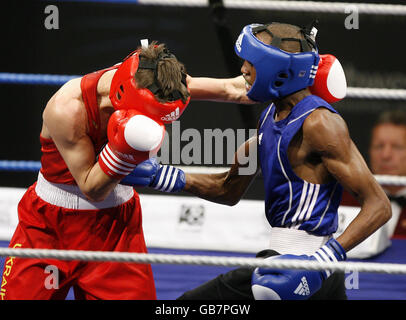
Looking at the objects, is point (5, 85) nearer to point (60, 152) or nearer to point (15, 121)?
point (15, 121)

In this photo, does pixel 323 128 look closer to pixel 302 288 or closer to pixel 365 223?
pixel 365 223

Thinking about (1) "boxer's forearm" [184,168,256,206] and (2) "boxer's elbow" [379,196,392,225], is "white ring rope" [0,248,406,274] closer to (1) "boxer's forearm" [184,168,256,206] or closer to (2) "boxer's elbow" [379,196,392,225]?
(2) "boxer's elbow" [379,196,392,225]

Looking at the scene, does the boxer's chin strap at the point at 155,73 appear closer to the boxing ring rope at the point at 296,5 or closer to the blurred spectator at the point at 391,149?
the boxing ring rope at the point at 296,5

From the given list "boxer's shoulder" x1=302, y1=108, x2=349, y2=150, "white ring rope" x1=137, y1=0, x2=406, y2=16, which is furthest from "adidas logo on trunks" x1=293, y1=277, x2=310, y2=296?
"white ring rope" x1=137, y1=0, x2=406, y2=16

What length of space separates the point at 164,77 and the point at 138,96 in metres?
0.10

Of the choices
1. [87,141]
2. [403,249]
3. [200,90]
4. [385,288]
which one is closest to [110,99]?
[87,141]

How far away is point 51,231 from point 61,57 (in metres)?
1.96

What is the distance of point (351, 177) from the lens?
6.61ft

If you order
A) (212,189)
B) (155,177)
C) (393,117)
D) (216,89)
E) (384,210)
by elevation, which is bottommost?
(393,117)

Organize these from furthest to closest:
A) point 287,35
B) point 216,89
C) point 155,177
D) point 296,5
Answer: point 296,5
point 216,89
point 155,177
point 287,35

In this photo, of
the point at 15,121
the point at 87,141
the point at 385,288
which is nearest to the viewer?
A: the point at 87,141

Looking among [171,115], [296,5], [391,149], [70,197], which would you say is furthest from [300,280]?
[391,149]

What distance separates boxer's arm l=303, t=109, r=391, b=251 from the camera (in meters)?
2.00

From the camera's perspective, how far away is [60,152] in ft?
7.08
